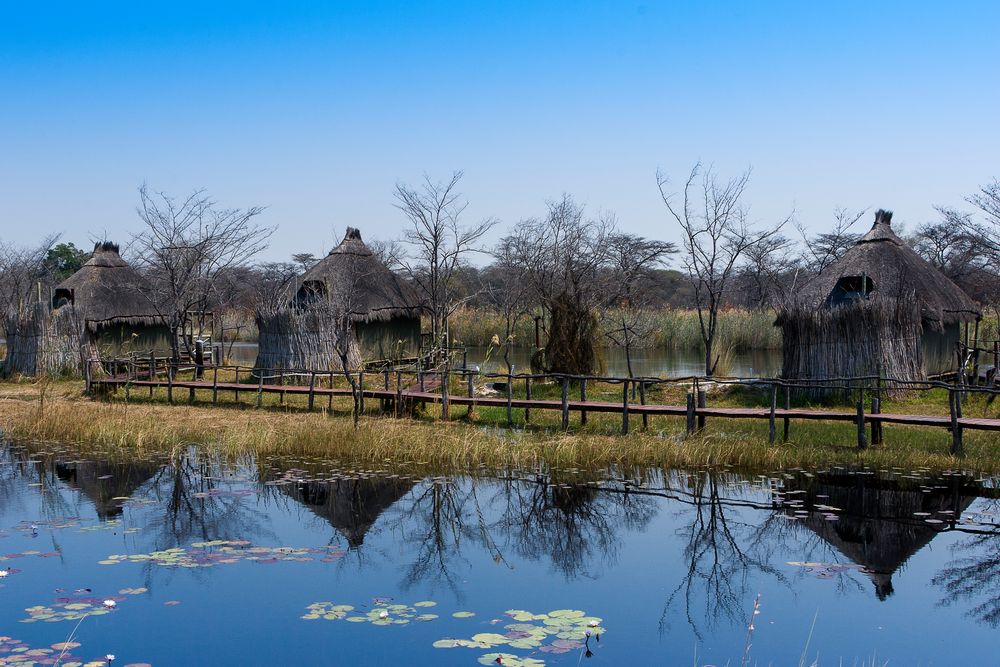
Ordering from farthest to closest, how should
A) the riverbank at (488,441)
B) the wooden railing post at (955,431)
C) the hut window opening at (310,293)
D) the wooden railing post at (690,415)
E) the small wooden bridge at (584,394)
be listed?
the hut window opening at (310,293) → the wooden railing post at (690,415) → the small wooden bridge at (584,394) → the riverbank at (488,441) → the wooden railing post at (955,431)

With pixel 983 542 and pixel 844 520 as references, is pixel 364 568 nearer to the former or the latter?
pixel 844 520

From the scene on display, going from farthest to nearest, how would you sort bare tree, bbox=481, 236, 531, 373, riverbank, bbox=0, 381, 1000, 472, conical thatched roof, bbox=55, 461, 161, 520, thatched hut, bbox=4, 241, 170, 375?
bare tree, bbox=481, 236, 531, 373, thatched hut, bbox=4, 241, 170, 375, riverbank, bbox=0, 381, 1000, 472, conical thatched roof, bbox=55, 461, 161, 520

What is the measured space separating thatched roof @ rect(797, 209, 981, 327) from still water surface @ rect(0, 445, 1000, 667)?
892 centimetres

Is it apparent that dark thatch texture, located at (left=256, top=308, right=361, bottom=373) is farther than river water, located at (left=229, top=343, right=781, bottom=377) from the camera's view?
No

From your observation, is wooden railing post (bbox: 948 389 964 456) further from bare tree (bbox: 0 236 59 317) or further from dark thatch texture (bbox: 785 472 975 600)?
bare tree (bbox: 0 236 59 317)

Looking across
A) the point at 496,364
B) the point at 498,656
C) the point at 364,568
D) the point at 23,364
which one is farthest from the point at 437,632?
the point at 496,364

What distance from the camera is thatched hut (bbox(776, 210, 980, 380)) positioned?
58.0 feet

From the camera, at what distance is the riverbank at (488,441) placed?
1205 cm

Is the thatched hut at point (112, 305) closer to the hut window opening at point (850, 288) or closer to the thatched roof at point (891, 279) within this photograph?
the thatched roof at point (891, 279)

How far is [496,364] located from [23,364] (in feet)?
43.9

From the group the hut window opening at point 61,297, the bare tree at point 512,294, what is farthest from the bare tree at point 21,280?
the bare tree at point 512,294

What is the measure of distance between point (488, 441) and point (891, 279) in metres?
11.3

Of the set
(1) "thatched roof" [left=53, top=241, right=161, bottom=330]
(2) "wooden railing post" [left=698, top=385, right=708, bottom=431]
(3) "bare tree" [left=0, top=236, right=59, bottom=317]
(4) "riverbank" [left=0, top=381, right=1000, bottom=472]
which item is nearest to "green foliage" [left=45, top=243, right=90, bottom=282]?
(3) "bare tree" [left=0, top=236, right=59, bottom=317]

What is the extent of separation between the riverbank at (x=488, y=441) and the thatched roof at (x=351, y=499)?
1146 mm
